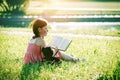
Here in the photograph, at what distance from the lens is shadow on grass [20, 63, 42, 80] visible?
680 cm

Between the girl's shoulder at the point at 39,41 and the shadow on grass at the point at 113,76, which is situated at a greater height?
the girl's shoulder at the point at 39,41

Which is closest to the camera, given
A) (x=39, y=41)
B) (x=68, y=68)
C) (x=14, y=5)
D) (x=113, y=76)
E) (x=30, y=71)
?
(x=113, y=76)

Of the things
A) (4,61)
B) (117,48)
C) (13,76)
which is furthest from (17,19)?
(13,76)

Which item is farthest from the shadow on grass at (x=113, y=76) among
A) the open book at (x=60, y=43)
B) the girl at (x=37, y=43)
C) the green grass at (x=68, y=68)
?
the girl at (x=37, y=43)

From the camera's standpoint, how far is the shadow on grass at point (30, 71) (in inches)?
268

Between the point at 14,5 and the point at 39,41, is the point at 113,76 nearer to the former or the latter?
the point at 39,41

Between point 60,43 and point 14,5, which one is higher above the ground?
point 60,43

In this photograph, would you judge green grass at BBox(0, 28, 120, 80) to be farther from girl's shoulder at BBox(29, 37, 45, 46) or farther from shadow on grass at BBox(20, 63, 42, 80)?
girl's shoulder at BBox(29, 37, 45, 46)

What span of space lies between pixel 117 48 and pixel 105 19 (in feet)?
55.7

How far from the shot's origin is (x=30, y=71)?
730 centimetres

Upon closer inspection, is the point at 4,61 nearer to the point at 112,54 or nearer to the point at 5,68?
the point at 5,68

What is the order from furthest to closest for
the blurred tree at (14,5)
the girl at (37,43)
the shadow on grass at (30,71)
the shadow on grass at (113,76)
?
the blurred tree at (14,5) < the girl at (37,43) < the shadow on grass at (30,71) < the shadow on grass at (113,76)

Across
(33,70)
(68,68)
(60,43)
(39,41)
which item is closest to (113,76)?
(68,68)

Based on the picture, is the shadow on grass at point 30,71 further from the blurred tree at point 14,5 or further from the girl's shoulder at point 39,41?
the blurred tree at point 14,5
